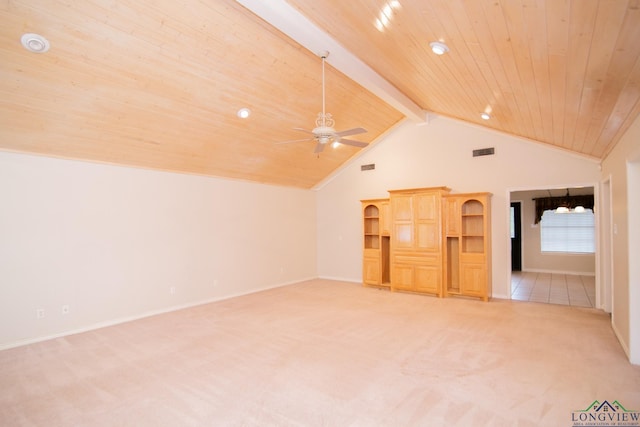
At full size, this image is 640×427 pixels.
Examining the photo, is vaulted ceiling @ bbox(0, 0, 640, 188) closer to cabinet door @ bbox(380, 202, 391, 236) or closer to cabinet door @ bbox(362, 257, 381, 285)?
cabinet door @ bbox(380, 202, 391, 236)

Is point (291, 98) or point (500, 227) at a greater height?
point (291, 98)

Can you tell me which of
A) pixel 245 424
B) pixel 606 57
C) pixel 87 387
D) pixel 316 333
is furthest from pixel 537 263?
pixel 87 387

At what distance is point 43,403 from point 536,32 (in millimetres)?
4844

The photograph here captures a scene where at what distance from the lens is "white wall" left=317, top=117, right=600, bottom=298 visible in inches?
245

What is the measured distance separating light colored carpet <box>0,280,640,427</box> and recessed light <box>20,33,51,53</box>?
320cm

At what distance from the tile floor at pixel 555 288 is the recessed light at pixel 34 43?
7958 mm

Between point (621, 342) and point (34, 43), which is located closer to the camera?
point (34, 43)

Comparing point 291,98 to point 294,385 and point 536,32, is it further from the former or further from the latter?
point 294,385

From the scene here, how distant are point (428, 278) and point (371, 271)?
1444mm

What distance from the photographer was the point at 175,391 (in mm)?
3027

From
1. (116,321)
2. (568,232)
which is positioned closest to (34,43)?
(116,321)

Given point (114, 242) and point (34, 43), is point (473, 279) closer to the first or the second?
point (114, 242)

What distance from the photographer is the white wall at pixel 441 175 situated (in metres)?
6.23

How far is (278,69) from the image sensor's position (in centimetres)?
471
